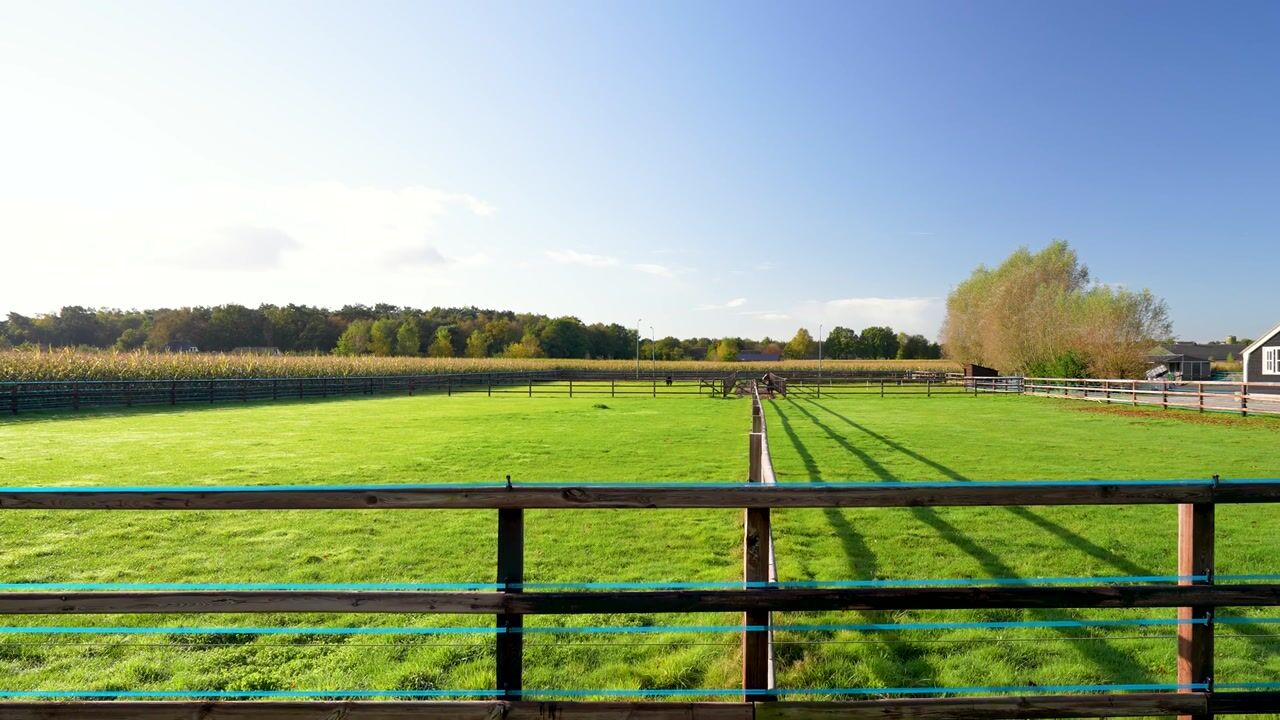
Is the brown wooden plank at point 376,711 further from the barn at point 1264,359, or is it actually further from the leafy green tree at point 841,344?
the leafy green tree at point 841,344

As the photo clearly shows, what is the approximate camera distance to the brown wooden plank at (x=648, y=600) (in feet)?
9.13

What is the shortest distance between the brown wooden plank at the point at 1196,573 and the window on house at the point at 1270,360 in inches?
Answer: 2011

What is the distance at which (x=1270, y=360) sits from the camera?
1606 inches

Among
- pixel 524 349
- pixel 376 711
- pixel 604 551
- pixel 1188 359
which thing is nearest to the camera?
pixel 376 711

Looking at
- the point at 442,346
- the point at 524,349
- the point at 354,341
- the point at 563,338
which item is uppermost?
the point at 563,338

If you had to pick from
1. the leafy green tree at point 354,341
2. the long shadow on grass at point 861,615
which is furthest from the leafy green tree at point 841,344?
the long shadow on grass at point 861,615

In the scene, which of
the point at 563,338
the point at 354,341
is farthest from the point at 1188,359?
the point at 354,341

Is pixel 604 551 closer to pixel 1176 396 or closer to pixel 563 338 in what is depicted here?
pixel 1176 396

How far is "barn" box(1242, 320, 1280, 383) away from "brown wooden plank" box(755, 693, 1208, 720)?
5062 centimetres

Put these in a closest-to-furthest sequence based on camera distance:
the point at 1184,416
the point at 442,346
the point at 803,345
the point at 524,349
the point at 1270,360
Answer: the point at 1184,416 < the point at 1270,360 < the point at 442,346 < the point at 524,349 < the point at 803,345

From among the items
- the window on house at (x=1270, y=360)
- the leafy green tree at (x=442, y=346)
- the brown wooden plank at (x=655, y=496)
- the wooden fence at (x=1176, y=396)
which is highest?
the leafy green tree at (x=442, y=346)

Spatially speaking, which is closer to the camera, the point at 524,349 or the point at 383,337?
the point at 524,349

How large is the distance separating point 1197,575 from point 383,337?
11708 centimetres

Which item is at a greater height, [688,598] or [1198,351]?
[1198,351]
